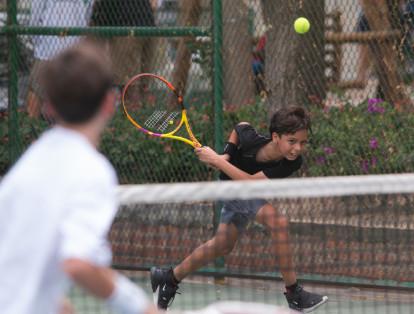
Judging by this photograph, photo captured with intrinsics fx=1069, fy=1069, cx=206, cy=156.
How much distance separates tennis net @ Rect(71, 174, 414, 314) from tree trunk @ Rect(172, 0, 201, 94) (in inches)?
47.7

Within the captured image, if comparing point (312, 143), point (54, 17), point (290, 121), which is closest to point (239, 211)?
point (290, 121)

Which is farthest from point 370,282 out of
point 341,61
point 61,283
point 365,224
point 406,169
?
point 61,283

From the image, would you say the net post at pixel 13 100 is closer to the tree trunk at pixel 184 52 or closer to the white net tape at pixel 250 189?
the tree trunk at pixel 184 52

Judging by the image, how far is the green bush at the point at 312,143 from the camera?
6.82 m

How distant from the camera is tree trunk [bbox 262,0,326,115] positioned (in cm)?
713

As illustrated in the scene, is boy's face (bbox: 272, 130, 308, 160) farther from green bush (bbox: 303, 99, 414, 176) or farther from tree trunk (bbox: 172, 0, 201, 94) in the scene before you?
tree trunk (bbox: 172, 0, 201, 94)

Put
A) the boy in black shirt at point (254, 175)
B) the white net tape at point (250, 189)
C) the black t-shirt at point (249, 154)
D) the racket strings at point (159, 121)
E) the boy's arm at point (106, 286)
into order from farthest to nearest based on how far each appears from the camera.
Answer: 1. the racket strings at point (159, 121)
2. the black t-shirt at point (249, 154)
3. the boy in black shirt at point (254, 175)
4. the white net tape at point (250, 189)
5. the boy's arm at point (106, 286)

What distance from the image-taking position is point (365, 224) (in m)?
6.25

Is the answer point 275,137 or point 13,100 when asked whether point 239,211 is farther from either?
point 13,100

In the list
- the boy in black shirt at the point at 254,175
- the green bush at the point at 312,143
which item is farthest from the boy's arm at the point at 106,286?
the green bush at the point at 312,143

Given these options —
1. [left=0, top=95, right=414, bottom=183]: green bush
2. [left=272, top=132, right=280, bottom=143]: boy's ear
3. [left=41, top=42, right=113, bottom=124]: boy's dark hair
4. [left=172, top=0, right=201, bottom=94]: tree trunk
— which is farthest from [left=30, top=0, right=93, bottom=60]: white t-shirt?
[left=41, top=42, right=113, bottom=124]: boy's dark hair

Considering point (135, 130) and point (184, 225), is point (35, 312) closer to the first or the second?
point (184, 225)

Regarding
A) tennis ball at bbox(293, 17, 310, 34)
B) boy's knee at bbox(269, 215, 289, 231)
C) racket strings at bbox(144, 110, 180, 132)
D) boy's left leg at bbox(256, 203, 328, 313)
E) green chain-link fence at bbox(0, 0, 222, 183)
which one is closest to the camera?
boy's knee at bbox(269, 215, 289, 231)

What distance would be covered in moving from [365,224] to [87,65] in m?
4.09
